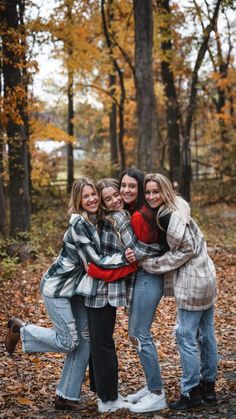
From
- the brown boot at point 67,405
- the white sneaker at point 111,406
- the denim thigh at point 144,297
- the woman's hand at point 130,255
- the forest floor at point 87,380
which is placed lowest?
the forest floor at point 87,380

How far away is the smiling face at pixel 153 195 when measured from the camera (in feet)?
16.0

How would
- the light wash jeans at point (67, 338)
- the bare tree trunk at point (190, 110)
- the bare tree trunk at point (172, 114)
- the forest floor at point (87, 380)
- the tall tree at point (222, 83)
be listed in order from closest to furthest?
the light wash jeans at point (67, 338)
the forest floor at point (87, 380)
the bare tree trunk at point (190, 110)
the bare tree trunk at point (172, 114)
the tall tree at point (222, 83)

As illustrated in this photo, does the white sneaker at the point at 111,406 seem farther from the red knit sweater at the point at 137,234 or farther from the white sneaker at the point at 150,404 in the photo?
the red knit sweater at the point at 137,234

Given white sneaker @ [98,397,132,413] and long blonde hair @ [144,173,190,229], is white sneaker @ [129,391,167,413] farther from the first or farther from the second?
long blonde hair @ [144,173,190,229]

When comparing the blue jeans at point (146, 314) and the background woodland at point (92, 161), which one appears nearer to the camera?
the blue jeans at point (146, 314)

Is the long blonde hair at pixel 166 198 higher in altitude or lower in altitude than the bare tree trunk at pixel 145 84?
A: lower

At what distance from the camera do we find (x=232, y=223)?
786 inches

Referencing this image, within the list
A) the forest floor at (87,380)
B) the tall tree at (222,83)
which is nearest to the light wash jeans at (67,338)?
the forest floor at (87,380)

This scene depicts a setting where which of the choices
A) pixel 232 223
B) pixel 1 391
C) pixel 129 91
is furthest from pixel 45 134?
pixel 1 391

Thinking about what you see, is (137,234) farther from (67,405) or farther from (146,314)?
(67,405)

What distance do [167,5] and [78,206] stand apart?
17716 mm

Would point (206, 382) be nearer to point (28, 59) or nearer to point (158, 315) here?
point (158, 315)

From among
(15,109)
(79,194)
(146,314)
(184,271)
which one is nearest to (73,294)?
→ (146,314)

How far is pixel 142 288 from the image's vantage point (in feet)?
16.0
